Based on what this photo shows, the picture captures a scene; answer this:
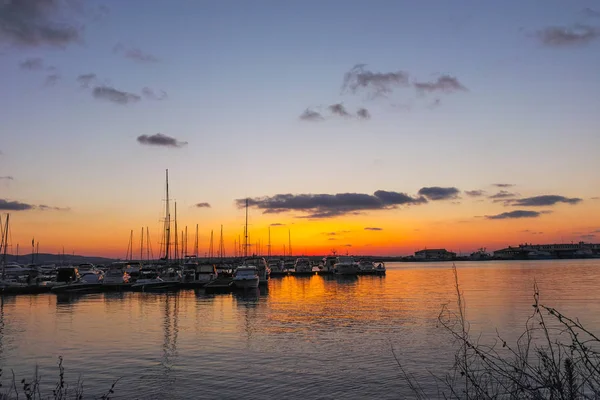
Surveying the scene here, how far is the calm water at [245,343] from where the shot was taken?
21.3 m

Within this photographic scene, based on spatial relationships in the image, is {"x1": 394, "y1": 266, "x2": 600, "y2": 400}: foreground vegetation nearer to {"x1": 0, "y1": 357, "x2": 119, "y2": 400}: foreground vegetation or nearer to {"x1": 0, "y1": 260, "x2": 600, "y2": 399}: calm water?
{"x1": 0, "y1": 260, "x2": 600, "y2": 399}: calm water

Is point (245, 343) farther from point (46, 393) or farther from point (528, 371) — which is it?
point (528, 371)

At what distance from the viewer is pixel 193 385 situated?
69.2ft

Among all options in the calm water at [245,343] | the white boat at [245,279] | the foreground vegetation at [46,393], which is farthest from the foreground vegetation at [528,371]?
the white boat at [245,279]

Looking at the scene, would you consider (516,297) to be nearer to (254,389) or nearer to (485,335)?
(485,335)

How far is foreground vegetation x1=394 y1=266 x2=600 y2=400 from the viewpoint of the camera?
7.02 m

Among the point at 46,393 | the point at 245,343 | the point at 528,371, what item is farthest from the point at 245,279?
the point at 528,371

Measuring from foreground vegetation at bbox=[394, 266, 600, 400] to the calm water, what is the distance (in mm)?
2078

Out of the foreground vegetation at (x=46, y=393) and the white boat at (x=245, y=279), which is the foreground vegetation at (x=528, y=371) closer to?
the foreground vegetation at (x=46, y=393)

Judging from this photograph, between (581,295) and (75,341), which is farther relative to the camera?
(581,295)

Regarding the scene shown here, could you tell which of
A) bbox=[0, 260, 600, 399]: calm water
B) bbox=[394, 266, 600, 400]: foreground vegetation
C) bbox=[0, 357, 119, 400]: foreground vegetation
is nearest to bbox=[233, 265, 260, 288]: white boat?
bbox=[0, 260, 600, 399]: calm water

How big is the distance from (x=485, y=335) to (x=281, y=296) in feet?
121

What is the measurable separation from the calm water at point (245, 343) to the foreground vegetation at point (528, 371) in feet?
6.82

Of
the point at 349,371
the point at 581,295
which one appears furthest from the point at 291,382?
the point at 581,295
